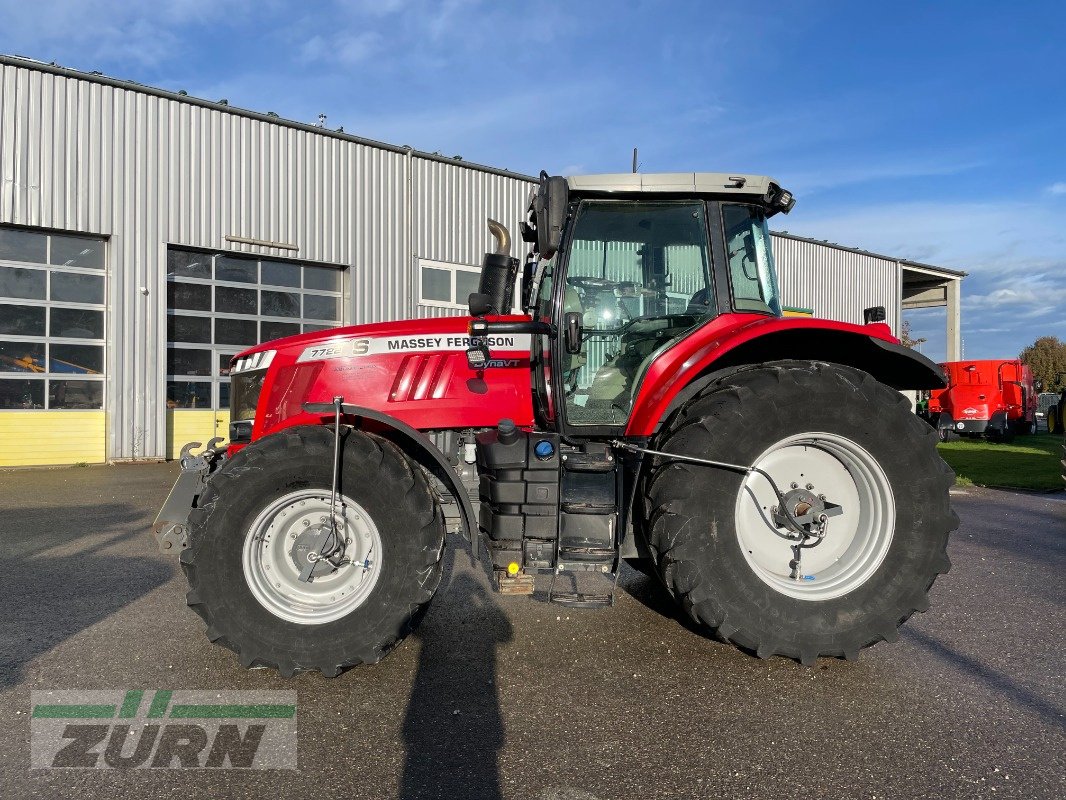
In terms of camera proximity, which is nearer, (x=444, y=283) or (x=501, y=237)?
(x=501, y=237)

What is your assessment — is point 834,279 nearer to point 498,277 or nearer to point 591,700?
point 498,277

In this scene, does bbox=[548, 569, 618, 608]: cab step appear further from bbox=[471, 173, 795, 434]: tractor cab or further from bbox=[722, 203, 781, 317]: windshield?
bbox=[722, 203, 781, 317]: windshield

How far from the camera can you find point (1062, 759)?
2.54 meters

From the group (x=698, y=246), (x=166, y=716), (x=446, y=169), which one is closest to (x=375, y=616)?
(x=166, y=716)

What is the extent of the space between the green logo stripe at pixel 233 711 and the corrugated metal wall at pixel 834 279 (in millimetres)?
20020

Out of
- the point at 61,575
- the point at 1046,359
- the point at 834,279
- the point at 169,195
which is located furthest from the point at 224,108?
the point at 1046,359

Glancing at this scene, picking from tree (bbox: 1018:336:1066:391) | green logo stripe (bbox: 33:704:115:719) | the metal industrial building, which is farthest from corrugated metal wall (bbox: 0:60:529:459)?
tree (bbox: 1018:336:1066:391)

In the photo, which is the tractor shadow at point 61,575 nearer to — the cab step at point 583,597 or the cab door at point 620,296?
the cab step at point 583,597

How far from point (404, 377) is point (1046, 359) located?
240 feet

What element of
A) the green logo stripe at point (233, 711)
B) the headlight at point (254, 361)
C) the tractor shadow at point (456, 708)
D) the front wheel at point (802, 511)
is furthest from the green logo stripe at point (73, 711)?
the front wheel at point (802, 511)

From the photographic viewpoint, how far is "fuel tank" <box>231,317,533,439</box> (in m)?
3.79

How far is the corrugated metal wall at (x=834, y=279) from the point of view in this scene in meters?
21.8

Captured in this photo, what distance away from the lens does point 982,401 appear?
835 inches

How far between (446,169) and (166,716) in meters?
14.0
